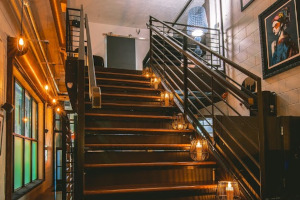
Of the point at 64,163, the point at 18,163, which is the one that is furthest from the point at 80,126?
the point at 18,163

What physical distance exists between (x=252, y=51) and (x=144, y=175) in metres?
3.61

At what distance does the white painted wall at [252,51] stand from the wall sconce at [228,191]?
8.35ft

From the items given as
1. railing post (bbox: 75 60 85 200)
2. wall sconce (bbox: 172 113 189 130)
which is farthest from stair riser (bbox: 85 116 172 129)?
railing post (bbox: 75 60 85 200)

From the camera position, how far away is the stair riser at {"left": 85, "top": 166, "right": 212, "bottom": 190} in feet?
8.02

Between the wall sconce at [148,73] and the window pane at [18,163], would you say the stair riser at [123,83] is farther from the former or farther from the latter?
the window pane at [18,163]

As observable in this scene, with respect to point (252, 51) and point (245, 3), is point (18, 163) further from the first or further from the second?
point (245, 3)

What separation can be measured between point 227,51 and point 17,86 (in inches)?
163

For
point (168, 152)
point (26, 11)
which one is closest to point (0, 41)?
point (26, 11)

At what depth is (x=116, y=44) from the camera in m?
9.20

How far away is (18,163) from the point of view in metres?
4.87

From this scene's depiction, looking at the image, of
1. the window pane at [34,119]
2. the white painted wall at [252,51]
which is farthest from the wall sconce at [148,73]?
the window pane at [34,119]

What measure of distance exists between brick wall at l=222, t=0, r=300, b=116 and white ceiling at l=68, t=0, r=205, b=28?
2.19 metres

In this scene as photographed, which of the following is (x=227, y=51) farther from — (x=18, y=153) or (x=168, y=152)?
(x=18, y=153)

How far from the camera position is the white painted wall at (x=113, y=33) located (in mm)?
9055
